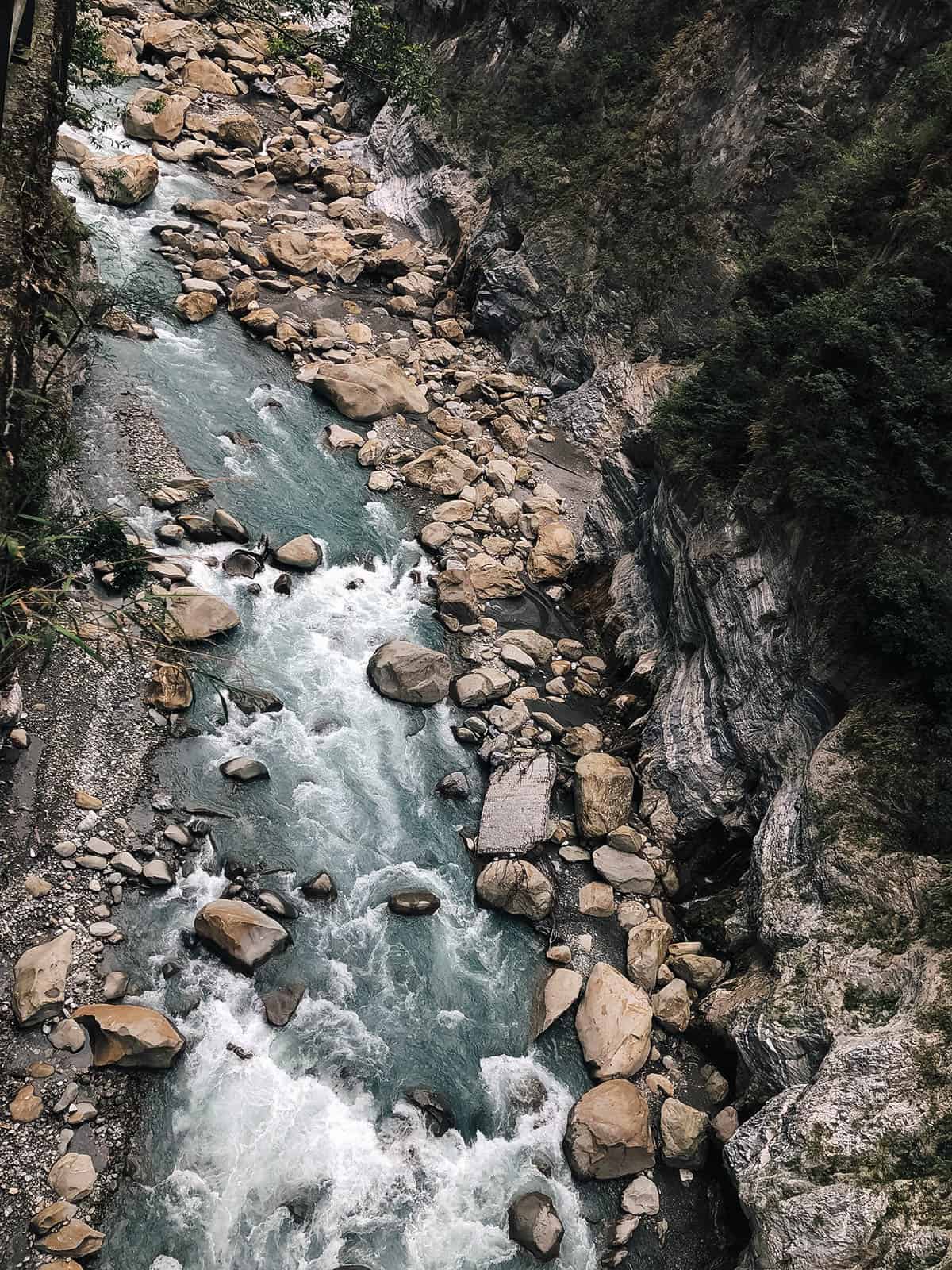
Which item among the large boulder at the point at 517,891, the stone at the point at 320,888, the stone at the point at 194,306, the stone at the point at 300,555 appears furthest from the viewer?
the stone at the point at 194,306

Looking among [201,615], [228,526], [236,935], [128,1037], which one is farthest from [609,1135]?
[228,526]

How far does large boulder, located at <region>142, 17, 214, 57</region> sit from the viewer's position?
29.8m

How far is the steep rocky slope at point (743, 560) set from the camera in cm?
1047

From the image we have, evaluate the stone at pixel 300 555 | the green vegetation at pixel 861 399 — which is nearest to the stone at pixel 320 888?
the stone at pixel 300 555

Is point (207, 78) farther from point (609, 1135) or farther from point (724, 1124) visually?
point (724, 1124)

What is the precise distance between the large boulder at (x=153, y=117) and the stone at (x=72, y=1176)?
89.4 feet

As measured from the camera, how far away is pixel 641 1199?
36.5ft

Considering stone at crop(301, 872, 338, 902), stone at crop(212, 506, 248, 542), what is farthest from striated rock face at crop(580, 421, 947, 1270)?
stone at crop(212, 506, 248, 542)

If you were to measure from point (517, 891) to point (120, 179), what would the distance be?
20.9 metres

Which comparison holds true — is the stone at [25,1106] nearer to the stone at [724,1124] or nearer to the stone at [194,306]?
the stone at [724,1124]

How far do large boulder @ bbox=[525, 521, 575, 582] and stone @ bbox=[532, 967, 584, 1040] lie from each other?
9.29 meters

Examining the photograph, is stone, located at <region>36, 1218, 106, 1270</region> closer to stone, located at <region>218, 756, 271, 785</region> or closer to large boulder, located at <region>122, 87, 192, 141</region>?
stone, located at <region>218, 756, 271, 785</region>

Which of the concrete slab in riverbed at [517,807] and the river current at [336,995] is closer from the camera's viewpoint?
the river current at [336,995]

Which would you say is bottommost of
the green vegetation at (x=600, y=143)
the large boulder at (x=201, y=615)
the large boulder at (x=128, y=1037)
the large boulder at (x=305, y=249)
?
the large boulder at (x=128, y=1037)
